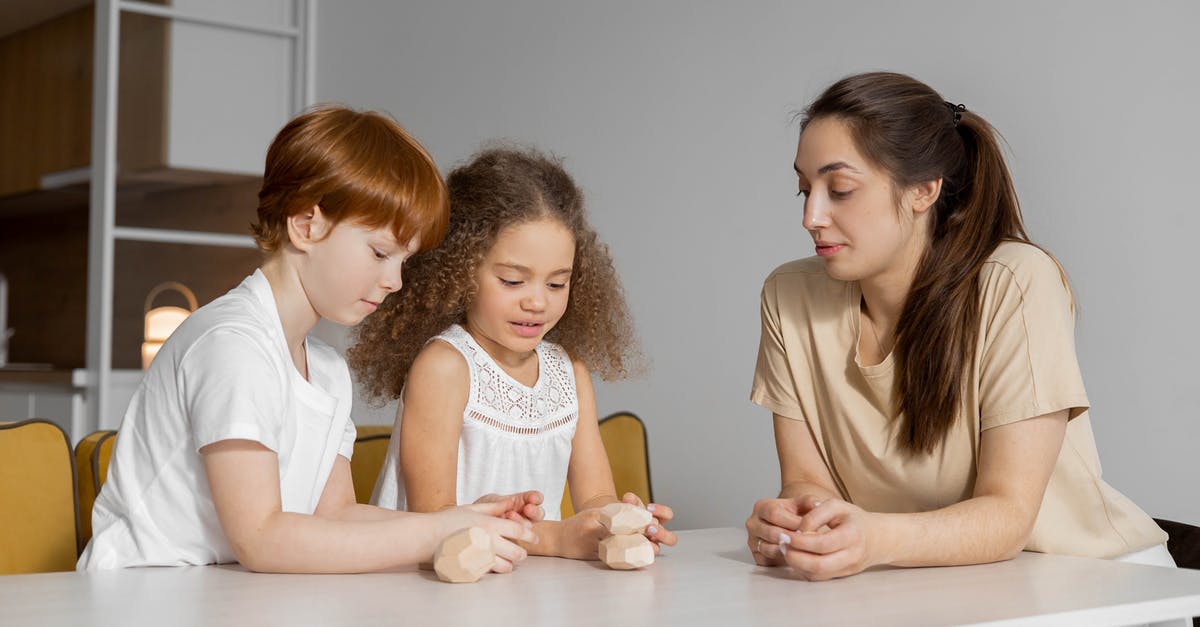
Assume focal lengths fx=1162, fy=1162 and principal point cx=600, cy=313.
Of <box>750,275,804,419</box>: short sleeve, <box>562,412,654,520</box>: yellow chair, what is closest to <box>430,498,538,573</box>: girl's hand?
<box>750,275,804,419</box>: short sleeve

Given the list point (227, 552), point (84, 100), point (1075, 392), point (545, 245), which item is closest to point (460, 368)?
point (545, 245)

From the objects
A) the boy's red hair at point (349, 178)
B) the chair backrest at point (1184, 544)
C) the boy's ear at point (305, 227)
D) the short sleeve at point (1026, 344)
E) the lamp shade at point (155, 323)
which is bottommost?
the lamp shade at point (155, 323)

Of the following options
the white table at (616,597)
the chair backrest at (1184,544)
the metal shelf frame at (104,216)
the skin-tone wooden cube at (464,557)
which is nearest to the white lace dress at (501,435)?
the white table at (616,597)

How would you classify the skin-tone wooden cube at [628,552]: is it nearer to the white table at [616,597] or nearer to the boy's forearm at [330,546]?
the white table at [616,597]

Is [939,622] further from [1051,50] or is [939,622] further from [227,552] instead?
[1051,50]

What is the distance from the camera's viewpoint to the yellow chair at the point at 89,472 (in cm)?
164

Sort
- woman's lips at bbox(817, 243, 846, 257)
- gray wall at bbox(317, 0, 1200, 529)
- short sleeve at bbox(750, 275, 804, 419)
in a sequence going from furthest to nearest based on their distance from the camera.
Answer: gray wall at bbox(317, 0, 1200, 529)
short sleeve at bbox(750, 275, 804, 419)
woman's lips at bbox(817, 243, 846, 257)

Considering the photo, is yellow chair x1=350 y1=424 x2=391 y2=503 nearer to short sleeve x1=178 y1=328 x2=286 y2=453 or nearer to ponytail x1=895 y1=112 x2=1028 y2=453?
short sleeve x1=178 y1=328 x2=286 y2=453

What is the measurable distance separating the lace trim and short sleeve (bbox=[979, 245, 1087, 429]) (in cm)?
60

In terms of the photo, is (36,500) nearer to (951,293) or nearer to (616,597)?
(616,597)

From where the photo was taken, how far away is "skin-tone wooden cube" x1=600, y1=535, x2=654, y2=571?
1147 millimetres

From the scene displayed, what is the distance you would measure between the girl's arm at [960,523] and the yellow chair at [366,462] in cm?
97

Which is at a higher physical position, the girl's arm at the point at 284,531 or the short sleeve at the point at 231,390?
the short sleeve at the point at 231,390

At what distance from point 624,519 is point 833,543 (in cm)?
21
